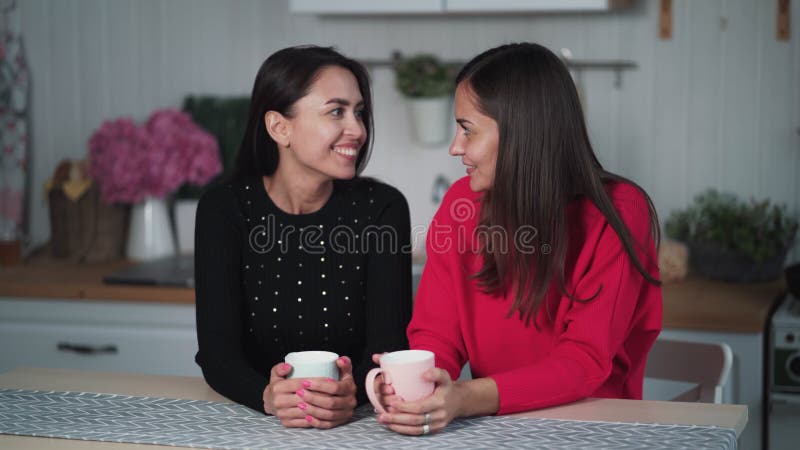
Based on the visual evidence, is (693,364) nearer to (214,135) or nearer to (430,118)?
(430,118)

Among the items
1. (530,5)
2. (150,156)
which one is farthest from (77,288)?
(530,5)

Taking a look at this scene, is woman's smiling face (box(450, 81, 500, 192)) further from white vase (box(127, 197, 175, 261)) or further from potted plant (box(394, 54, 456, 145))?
white vase (box(127, 197, 175, 261))

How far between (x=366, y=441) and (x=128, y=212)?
2087mm

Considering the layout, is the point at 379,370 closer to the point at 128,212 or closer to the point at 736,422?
the point at 736,422

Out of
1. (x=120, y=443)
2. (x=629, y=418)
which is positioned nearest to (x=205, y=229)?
(x=120, y=443)

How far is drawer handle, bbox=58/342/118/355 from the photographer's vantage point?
2.74m

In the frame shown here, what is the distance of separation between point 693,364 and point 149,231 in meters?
1.81

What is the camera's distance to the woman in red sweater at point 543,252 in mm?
1529

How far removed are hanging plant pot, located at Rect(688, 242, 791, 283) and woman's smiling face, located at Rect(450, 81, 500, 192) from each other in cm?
130

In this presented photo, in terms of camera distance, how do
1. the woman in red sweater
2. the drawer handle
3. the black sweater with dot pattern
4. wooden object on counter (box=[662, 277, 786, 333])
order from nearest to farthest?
the woman in red sweater, the black sweater with dot pattern, wooden object on counter (box=[662, 277, 786, 333]), the drawer handle

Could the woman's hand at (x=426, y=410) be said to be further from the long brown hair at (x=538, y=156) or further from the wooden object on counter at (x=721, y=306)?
the wooden object on counter at (x=721, y=306)

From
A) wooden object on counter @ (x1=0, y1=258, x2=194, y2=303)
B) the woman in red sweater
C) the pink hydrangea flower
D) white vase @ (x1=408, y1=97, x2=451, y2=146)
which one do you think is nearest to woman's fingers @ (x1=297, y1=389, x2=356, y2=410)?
the woman in red sweater

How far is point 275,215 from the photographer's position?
6.23 feet

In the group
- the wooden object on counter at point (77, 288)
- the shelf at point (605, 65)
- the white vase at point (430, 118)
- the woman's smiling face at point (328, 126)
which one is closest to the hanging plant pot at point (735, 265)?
the shelf at point (605, 65)
